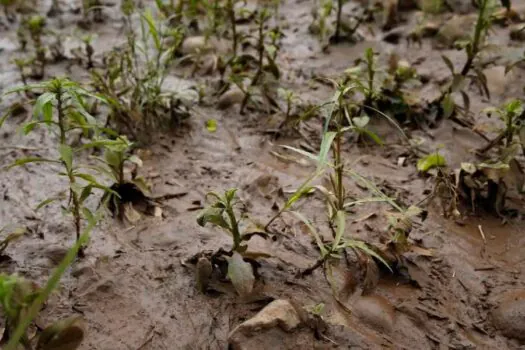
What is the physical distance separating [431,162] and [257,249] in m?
1.04

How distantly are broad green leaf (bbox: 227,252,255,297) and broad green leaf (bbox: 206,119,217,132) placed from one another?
1237mm

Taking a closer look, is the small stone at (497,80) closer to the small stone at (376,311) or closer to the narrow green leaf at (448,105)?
the narrow green leaf at (448,105)

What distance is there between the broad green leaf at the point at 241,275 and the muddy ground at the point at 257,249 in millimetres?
78

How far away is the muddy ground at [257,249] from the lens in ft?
6.02

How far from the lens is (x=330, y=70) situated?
12.0 ft

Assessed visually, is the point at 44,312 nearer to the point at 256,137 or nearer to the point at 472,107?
the point at 256,137

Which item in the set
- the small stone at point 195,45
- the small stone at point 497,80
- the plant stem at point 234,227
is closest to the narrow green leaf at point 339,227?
the plant stem at point 234,227

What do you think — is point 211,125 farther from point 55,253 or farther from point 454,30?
point 454,30

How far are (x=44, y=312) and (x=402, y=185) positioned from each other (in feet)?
5.48

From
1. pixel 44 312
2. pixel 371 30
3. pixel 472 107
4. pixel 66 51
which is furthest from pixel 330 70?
pixel 44 312

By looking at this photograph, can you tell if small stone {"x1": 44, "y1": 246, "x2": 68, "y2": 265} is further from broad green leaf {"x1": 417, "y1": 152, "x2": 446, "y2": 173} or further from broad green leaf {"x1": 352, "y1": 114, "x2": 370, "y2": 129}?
broad green leaf {"x1": 417, "y1": 152, "x2": 446, "y2": 173}

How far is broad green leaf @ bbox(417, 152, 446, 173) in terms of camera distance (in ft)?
8.57

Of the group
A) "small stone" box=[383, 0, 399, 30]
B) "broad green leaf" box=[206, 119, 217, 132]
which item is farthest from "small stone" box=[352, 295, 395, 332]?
"small stone" box=[383, 0, 399, 30]

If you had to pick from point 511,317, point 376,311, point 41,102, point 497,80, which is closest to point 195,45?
point 497,80
